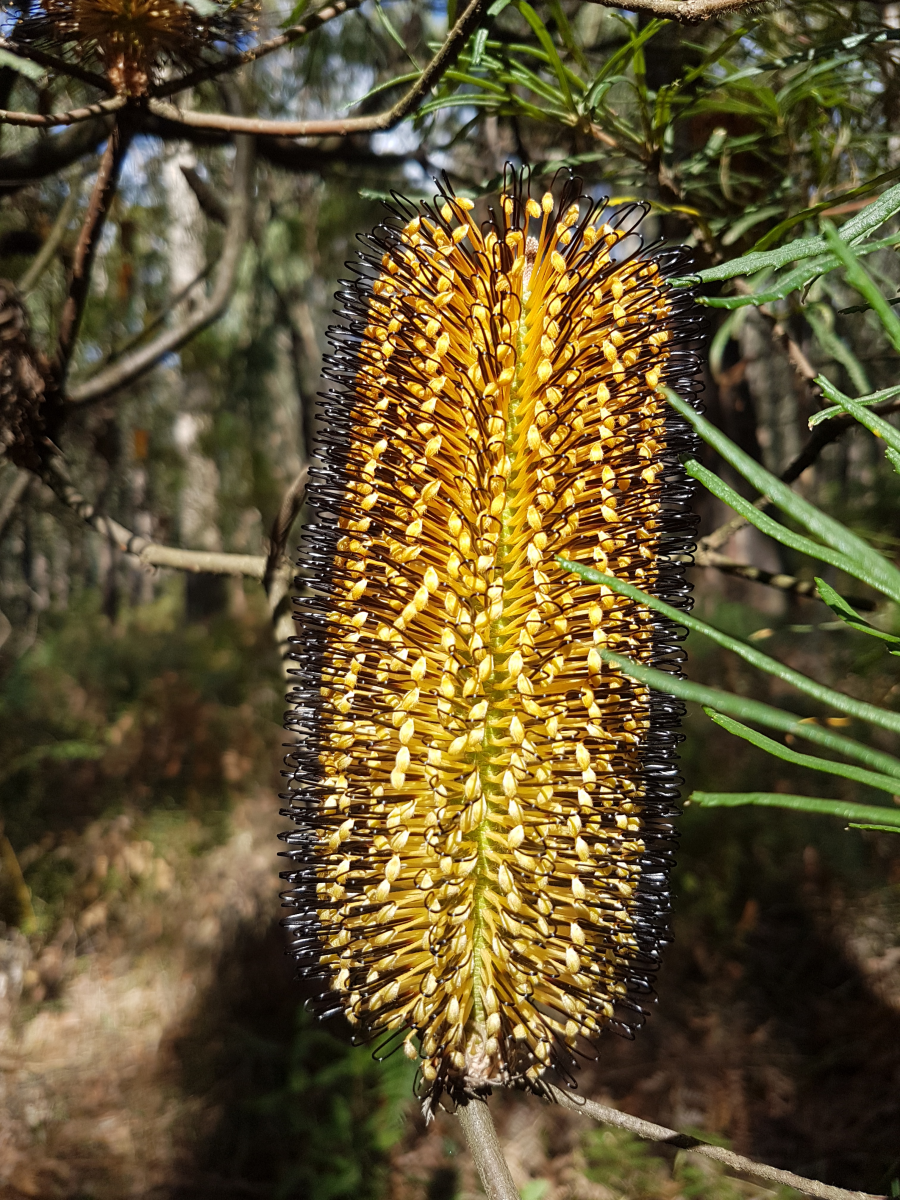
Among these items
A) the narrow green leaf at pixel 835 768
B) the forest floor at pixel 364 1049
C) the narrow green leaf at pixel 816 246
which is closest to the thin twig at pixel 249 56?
the narrow green leaf at pixel 816 246

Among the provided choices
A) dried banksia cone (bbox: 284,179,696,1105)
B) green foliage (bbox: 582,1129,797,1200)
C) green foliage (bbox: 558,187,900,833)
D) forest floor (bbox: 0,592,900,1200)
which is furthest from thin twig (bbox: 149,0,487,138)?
green foliage (bbox: 582,1129,797,1200)

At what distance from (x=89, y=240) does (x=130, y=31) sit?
226 millimetres

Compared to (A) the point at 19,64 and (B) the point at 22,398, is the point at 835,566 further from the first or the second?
(B) the point at 22,398

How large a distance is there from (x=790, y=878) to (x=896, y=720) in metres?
2.93

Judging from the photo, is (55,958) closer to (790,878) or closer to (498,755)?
(790,878)

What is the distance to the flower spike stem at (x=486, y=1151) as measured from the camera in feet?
1.80

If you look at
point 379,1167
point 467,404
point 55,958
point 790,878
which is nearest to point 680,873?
point 790,878

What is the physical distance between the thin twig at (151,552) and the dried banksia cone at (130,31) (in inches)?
19.7

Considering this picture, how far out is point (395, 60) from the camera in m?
2.20

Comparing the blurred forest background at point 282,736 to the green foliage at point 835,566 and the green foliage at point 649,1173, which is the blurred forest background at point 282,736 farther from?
the green foliage at point 835,566

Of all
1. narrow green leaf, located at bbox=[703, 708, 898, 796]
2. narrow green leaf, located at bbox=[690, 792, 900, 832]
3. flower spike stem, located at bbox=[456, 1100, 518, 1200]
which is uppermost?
narrow green leaf, located at bbox=[703, 708, 898, 796]

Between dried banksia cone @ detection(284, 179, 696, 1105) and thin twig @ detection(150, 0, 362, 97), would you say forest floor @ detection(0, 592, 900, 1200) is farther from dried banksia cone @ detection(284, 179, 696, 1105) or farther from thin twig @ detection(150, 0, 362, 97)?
thin twig @ detection(150, 0, 362, 97)

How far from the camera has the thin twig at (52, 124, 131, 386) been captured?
86cm

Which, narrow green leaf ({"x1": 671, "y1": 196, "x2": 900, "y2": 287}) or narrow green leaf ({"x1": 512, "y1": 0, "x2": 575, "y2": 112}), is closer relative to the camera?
narrow green leaf ({"x1": 671, "y1": 196, "x2": 900, "y2": 287})
